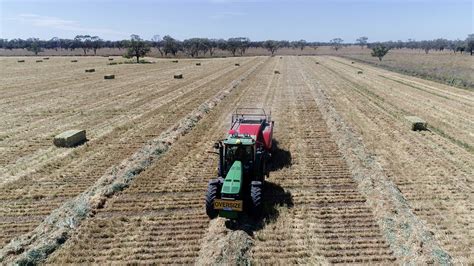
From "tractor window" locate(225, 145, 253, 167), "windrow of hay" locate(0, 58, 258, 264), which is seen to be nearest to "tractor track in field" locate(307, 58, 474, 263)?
"tractor window" locate(225, 145, 253, 167)

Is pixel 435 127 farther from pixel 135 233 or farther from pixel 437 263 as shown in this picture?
pixel 135 233

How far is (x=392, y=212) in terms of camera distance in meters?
10.8

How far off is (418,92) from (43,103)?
32273 mm

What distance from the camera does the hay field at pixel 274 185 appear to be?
8.97 meters

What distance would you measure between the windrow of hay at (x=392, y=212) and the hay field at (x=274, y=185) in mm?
40

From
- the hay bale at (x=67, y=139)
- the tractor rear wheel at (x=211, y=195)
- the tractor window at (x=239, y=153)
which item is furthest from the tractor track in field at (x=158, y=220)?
the hay bale at (x=67, y=139)

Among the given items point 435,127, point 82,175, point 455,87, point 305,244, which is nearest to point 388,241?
point 305,244

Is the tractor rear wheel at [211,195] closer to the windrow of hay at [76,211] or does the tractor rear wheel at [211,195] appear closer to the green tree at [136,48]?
the windrow of hay at [76,211]

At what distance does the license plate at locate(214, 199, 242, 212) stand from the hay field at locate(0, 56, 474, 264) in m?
0.67

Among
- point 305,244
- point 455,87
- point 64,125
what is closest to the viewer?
point 305,244

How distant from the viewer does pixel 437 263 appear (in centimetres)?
835

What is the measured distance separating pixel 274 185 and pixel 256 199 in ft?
10.0

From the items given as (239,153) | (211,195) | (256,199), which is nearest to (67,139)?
(239,153)

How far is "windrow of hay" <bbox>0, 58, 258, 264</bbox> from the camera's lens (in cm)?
863
